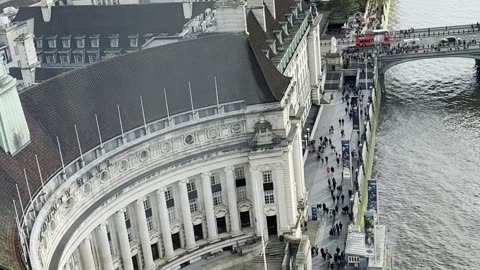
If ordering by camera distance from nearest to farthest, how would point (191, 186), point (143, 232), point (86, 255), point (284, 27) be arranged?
point (86, 255) < point (143, 232) < point (191, 186) < point (284, 27)

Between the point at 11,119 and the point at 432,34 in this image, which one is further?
the point at 432,34

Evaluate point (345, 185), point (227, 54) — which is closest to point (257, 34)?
point (227, 54)

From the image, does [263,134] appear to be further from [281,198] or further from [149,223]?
[149,223]

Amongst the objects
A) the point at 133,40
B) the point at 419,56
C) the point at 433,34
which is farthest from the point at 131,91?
the point at 433,34

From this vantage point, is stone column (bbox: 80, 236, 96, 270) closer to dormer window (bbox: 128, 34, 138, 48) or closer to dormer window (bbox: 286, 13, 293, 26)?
dormer window (bbox: 286, 13, 293, 26)

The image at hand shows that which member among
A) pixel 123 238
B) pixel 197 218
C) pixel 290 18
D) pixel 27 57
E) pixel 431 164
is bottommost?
pixel 431 164

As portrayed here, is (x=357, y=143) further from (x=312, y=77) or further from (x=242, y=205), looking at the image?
(x=242, y=205)
